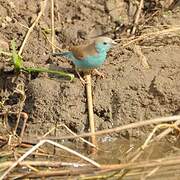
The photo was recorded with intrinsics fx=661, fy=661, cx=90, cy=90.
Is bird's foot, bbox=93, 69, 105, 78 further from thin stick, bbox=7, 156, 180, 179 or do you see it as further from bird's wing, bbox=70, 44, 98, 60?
thin stick, bbox=7, 156, 180, 179

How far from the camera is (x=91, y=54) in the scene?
21.5 ft

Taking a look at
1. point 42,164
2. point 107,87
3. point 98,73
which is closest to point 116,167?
point 42,164

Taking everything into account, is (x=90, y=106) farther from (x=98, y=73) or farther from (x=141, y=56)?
(x=141, y=56)

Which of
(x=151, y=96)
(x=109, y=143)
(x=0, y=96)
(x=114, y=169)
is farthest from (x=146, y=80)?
(x=114, y=169)

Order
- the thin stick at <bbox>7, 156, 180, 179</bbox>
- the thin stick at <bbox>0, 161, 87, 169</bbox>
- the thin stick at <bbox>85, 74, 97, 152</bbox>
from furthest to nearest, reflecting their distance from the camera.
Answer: the thin stick at <bbox>85, 74, 97, 152</bbox>, the thin stick at <bbox>0, 161, 87, 169</bbox>, the thin stick at <bbox>7, 156, 180, 179</bbox>

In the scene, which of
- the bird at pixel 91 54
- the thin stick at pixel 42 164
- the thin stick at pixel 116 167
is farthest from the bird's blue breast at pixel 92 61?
the thin stick at pixel 116 167

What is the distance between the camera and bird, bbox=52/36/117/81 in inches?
259

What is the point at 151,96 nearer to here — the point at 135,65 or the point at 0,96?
the point at 135,65

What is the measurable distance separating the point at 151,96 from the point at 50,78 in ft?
3.43

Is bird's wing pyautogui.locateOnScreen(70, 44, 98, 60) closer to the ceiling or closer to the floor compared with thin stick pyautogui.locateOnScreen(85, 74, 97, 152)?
closer to the ceiling

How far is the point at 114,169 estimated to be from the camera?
15.1 feet

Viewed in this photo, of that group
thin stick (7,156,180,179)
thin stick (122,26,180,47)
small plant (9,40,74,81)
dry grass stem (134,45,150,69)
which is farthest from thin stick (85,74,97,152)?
thin stick (7,156,180,179)

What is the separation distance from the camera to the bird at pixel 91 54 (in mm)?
6566

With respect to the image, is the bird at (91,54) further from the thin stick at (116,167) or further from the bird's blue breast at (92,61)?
the thin stick at (116,167)
